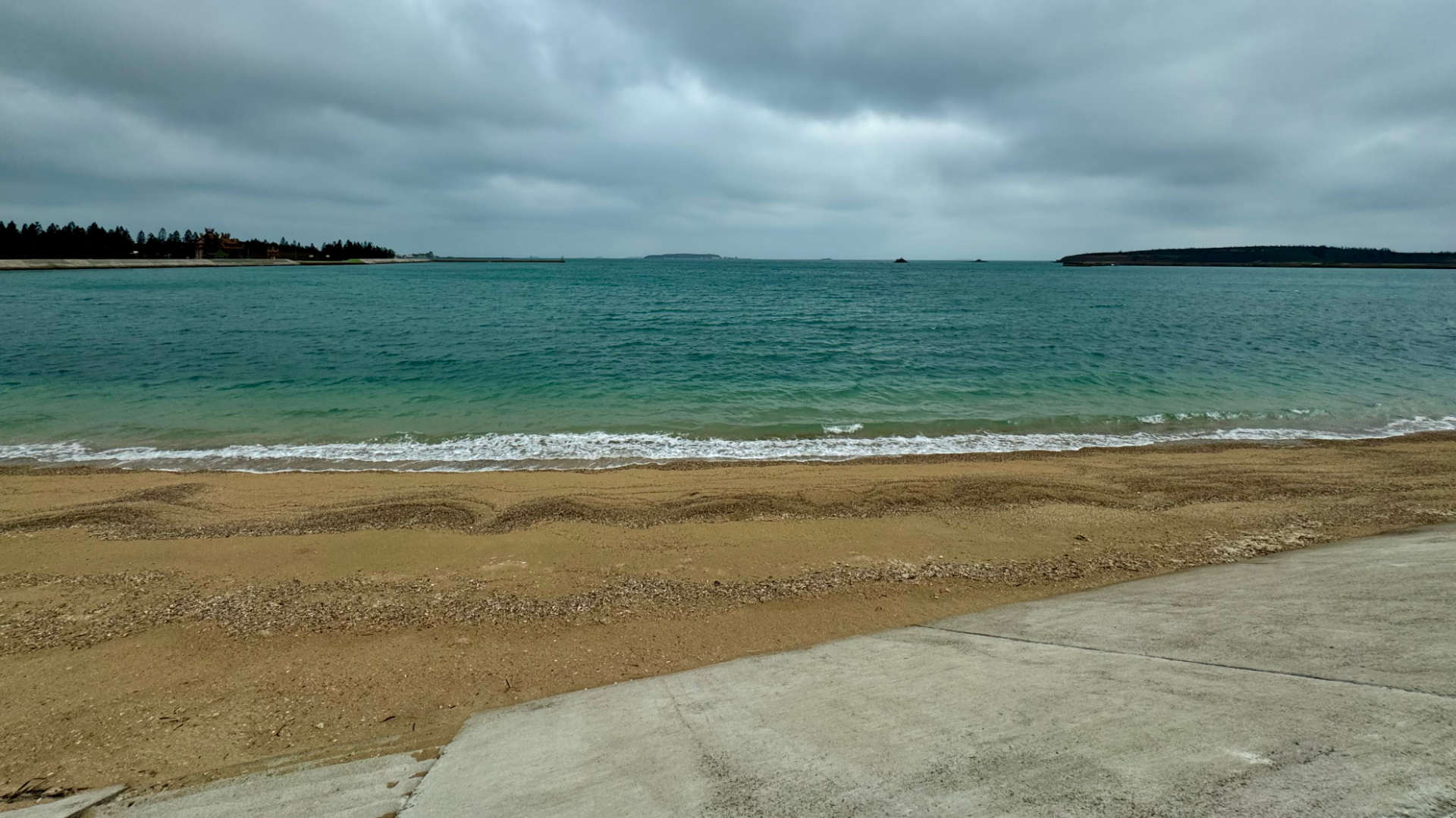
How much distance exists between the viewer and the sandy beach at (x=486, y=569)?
14.3 ft

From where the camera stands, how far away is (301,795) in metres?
3.33

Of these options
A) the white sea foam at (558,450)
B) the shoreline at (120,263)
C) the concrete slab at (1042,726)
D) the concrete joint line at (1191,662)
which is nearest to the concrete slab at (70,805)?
the concrete slab at (1042,726)

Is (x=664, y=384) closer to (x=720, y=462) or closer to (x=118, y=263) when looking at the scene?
(x=720, y=462)

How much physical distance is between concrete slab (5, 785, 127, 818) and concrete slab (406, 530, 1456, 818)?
1914 millimetres

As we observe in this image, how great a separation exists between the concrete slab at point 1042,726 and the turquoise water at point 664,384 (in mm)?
7469

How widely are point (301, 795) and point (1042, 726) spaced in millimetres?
4085

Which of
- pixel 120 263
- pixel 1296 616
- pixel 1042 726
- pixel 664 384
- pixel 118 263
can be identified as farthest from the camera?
pixel 120 263

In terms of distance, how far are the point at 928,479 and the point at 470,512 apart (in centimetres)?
696

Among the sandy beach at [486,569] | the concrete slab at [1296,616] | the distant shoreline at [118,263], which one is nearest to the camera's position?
the concrete slab at [1296,616]

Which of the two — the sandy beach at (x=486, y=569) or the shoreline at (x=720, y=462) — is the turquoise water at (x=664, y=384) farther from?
A: the sandy beach at (x=486, y=569)

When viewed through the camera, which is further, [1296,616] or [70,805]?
[1296,616]

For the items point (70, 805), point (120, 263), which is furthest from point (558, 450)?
point (120, 263)

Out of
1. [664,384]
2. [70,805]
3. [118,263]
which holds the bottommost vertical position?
[70,805]

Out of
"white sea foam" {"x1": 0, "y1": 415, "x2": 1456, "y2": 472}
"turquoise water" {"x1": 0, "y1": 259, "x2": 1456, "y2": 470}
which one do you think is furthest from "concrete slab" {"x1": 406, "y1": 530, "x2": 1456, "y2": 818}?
"turquoise water" {"x1": 0, "y1": 259, "x2": 1456, "y2": 470}
